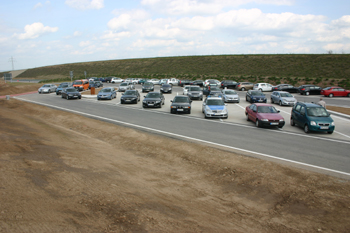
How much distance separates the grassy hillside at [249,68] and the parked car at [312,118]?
129 ft

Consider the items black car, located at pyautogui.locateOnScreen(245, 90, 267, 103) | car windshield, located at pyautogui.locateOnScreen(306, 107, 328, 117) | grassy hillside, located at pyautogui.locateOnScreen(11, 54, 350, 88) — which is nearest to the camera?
car windshield, located at pyautogui.locateOnScreen(306, 107, 328, 117)

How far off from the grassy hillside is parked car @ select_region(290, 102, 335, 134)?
39.2 metres

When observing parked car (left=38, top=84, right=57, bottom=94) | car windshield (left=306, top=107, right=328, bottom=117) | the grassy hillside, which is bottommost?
car windshield (left=306, top=107, right=328, bottom=117)

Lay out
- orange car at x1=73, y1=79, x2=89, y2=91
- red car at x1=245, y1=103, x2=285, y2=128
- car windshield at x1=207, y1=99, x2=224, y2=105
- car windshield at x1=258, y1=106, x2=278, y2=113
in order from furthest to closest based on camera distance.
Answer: orange car at x1=73, y1=79, x2=89, y2=91, car windshield at x1=207, y1=99, x2=224, y2=105, car windshield at x1=258, y1=106, x2=278, y2=113, red car at x1=245, y1=103, x2=285, y2=128

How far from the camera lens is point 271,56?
90438 mm

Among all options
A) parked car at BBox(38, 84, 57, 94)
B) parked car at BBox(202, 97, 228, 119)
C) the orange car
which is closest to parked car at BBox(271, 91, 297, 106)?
parked car at BBox(202, 97, 228, 119)

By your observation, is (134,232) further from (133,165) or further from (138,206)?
(133,165)

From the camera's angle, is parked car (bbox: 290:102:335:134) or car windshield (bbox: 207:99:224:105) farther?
car windshield (bbox: 207:99:224:105)

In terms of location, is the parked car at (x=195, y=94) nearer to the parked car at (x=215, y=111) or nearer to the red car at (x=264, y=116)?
the parked car at (x=215, y=111)

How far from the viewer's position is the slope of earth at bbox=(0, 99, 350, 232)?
17.1 ft

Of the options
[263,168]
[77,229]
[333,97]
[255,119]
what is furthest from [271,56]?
[77,229]

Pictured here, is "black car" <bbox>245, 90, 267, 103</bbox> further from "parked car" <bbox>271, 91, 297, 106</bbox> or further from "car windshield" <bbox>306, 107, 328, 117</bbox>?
"car windshield" <bbox>306, 107, 328, 117</bbox>

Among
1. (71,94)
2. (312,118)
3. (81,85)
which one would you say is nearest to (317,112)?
(312,118)

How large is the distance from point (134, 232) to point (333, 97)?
4009cm
